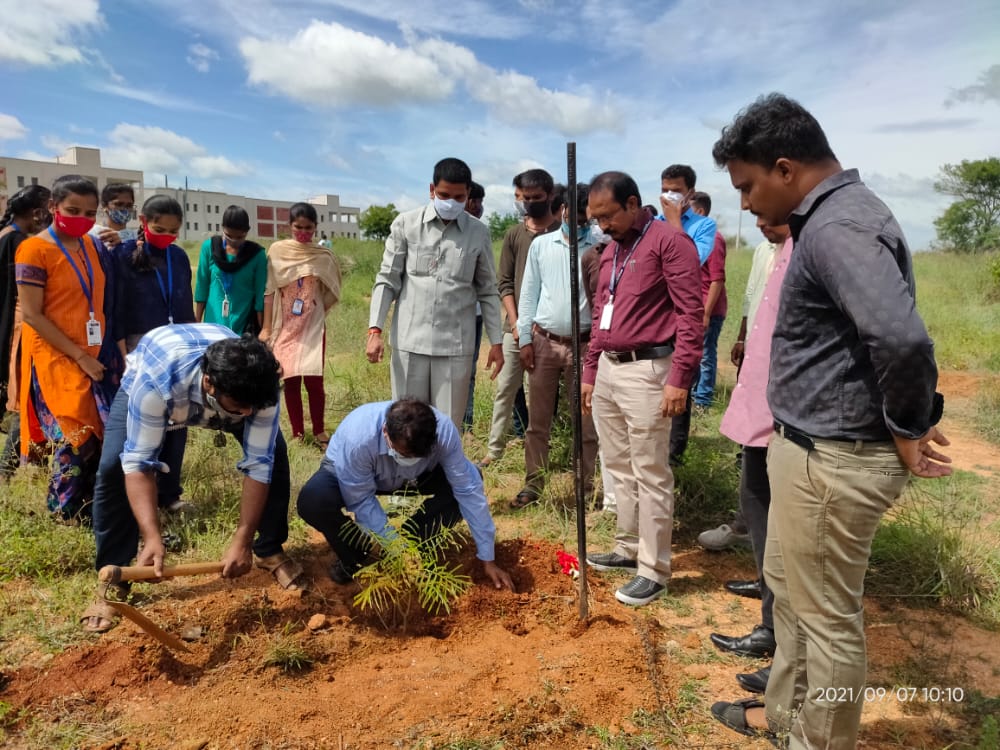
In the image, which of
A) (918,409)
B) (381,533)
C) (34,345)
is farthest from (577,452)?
(34,345)

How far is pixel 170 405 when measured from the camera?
2.61 meters

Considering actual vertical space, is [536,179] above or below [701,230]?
above

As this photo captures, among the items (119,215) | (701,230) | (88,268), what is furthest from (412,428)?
(701,230)

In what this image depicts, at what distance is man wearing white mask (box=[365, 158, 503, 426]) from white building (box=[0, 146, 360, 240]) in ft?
108

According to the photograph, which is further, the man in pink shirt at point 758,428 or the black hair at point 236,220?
the black hair at point 236,220

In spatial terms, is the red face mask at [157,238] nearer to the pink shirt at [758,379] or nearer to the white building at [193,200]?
the pink shirt at [758,379]

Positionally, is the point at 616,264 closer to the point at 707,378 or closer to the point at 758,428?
the point at 758,428

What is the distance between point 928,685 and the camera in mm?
2488

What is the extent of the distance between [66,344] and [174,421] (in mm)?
1092

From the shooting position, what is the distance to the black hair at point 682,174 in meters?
4.86

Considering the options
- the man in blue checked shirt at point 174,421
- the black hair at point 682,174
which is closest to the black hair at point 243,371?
the man in blue checked shirt at point 174,421

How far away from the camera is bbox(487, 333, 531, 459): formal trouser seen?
4.69 metres

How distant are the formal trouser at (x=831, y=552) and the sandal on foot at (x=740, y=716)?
15.4 inches

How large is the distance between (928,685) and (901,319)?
183 centimetres
